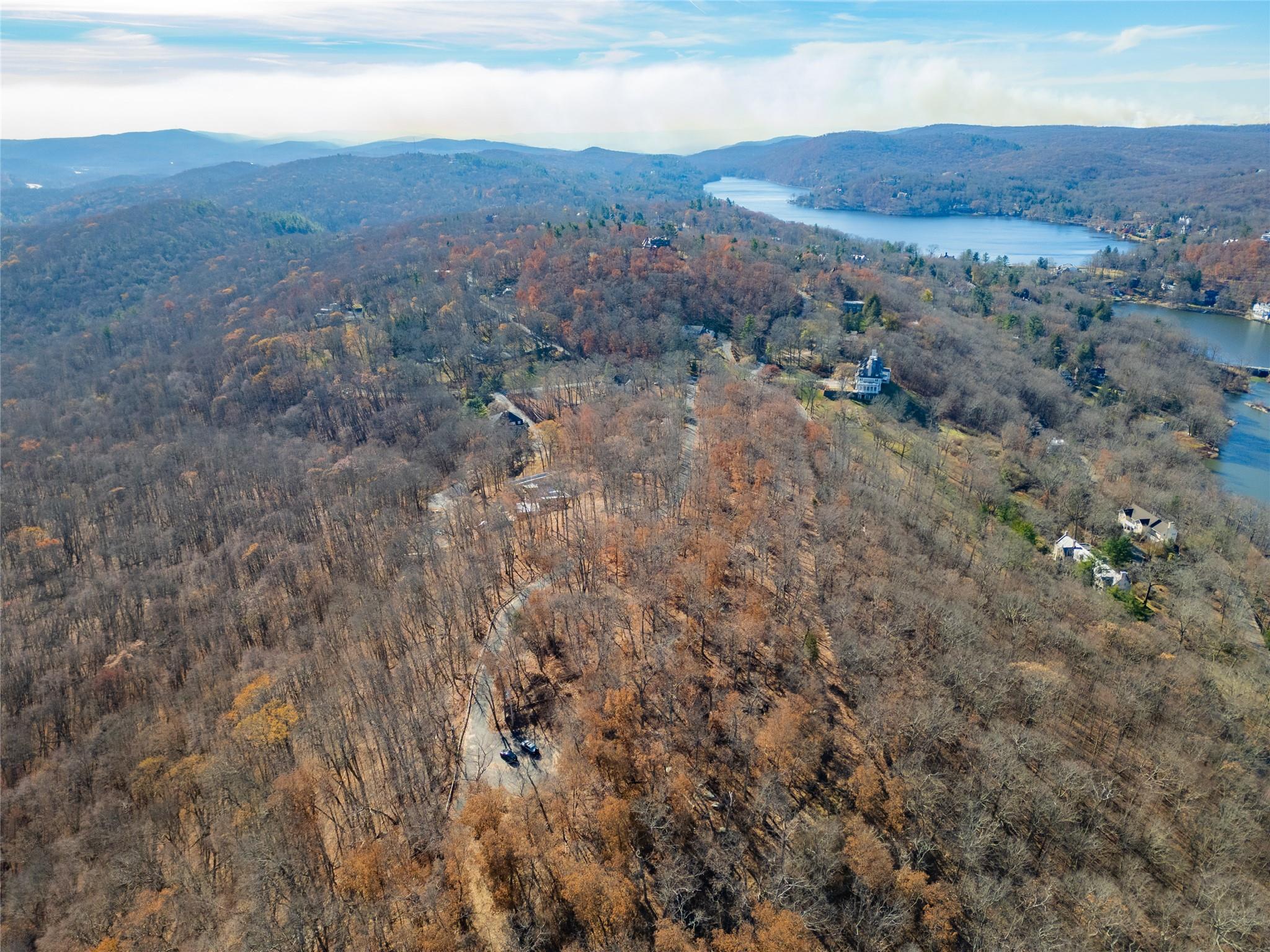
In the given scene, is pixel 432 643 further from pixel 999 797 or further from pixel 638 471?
pixel 999 797

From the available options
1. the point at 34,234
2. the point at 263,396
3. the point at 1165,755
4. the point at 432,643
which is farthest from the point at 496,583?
the point at 34,234

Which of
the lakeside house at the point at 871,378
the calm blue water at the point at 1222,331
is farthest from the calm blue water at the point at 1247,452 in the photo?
the lakeside house at the point at 871,378

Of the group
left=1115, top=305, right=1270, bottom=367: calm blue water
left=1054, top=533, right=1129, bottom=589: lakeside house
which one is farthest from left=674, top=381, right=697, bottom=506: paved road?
left=1115, top=305, right=1270, bottom=367: calm blue water

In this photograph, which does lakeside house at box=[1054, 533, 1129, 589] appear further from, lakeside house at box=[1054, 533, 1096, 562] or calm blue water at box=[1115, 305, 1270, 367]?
calm blue water at box=[1115, 305, 1270, 367]

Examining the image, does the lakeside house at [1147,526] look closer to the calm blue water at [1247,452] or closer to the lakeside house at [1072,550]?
the lakeside house at [1072,550]

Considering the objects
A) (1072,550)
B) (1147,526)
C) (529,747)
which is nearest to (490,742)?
(529,747)

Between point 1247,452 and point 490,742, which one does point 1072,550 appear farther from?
point 490,742
